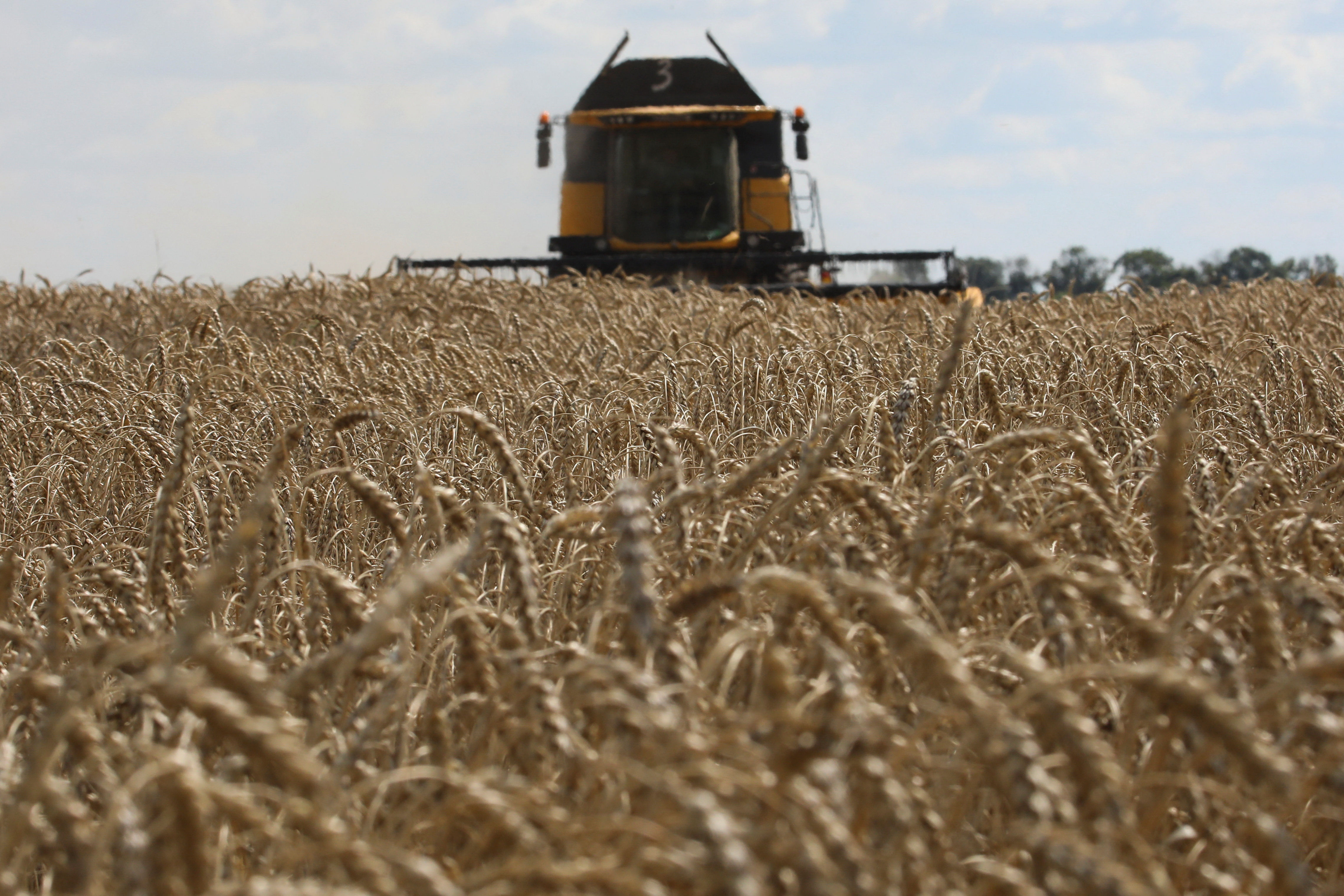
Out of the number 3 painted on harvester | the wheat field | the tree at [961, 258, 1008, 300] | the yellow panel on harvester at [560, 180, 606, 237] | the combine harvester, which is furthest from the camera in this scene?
the tree at [961, 258, 1008, 300]

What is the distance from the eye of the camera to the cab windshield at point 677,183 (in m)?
10.5

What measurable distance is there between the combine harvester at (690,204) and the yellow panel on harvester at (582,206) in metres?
0.01

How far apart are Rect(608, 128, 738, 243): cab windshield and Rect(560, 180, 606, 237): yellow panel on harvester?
957mm

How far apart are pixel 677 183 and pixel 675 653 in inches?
395

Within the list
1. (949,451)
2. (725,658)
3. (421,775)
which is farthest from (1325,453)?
(421,775)

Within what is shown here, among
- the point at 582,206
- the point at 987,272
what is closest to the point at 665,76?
the point at 582,206

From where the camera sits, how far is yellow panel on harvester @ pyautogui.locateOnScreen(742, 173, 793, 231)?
11289mm

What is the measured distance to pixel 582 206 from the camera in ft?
38.2

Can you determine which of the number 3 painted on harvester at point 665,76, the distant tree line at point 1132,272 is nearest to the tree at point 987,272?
the distant tree line at point 1132,272

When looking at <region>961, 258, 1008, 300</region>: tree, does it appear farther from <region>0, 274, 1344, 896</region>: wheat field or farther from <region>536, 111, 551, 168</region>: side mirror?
<region>0, 274, 1344, 896</region>: wheat field

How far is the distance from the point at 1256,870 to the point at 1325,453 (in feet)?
7.39

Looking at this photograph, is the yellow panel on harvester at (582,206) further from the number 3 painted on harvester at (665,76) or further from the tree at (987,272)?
the tree at (987,272)

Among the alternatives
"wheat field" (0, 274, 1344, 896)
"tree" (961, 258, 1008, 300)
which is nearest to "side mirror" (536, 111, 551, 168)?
"wheat field" (0, 274, 1344, 896)

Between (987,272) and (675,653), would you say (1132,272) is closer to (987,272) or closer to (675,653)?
(675,653)
